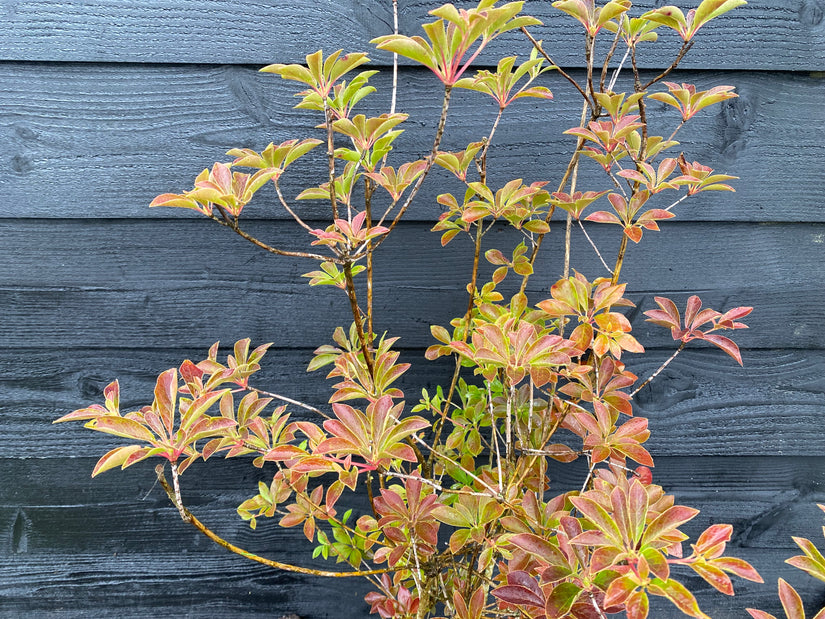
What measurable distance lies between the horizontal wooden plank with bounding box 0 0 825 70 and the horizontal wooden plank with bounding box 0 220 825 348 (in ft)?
1.12

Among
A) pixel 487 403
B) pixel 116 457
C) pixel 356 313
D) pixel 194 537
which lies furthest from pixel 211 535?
pixel 194 537

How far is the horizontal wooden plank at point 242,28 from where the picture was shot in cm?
93

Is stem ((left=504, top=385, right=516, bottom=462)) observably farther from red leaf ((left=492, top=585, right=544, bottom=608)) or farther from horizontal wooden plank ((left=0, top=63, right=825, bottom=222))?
horizontal wooden plank ((left=0, top=63, right=825, bottom=222))

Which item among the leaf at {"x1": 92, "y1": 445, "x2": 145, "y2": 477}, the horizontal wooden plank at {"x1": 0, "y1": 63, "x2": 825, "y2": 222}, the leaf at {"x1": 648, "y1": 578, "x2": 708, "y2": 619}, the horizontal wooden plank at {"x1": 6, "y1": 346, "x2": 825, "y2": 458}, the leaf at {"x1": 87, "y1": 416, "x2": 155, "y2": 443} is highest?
the horizontal wooden plank at {"x1": 0, "y1": 63, "x2": 825, "y2": 222}

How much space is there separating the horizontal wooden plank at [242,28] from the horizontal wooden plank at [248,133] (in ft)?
0.12

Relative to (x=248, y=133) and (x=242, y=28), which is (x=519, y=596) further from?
(x=242, y=28)

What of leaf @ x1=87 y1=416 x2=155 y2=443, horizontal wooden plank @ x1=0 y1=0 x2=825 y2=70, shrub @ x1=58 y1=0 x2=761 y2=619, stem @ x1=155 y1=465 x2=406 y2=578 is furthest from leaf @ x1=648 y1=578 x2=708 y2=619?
horizontal wooden plank @ x1=0 y1=0 x2=825 y2=70

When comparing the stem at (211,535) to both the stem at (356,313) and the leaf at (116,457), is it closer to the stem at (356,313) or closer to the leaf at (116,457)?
the leaf at (116,457)

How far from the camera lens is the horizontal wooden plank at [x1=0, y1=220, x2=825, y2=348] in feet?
3.38

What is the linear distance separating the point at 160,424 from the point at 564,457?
59cm

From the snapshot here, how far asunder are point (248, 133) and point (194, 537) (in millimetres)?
956

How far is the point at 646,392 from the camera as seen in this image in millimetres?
1118

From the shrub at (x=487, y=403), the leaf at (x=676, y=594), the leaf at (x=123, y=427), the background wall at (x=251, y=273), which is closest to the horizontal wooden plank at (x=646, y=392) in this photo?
the background wall at (x=251, y=273)

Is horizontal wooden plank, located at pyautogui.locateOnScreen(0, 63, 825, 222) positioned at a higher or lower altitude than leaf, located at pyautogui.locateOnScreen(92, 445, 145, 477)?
higher
